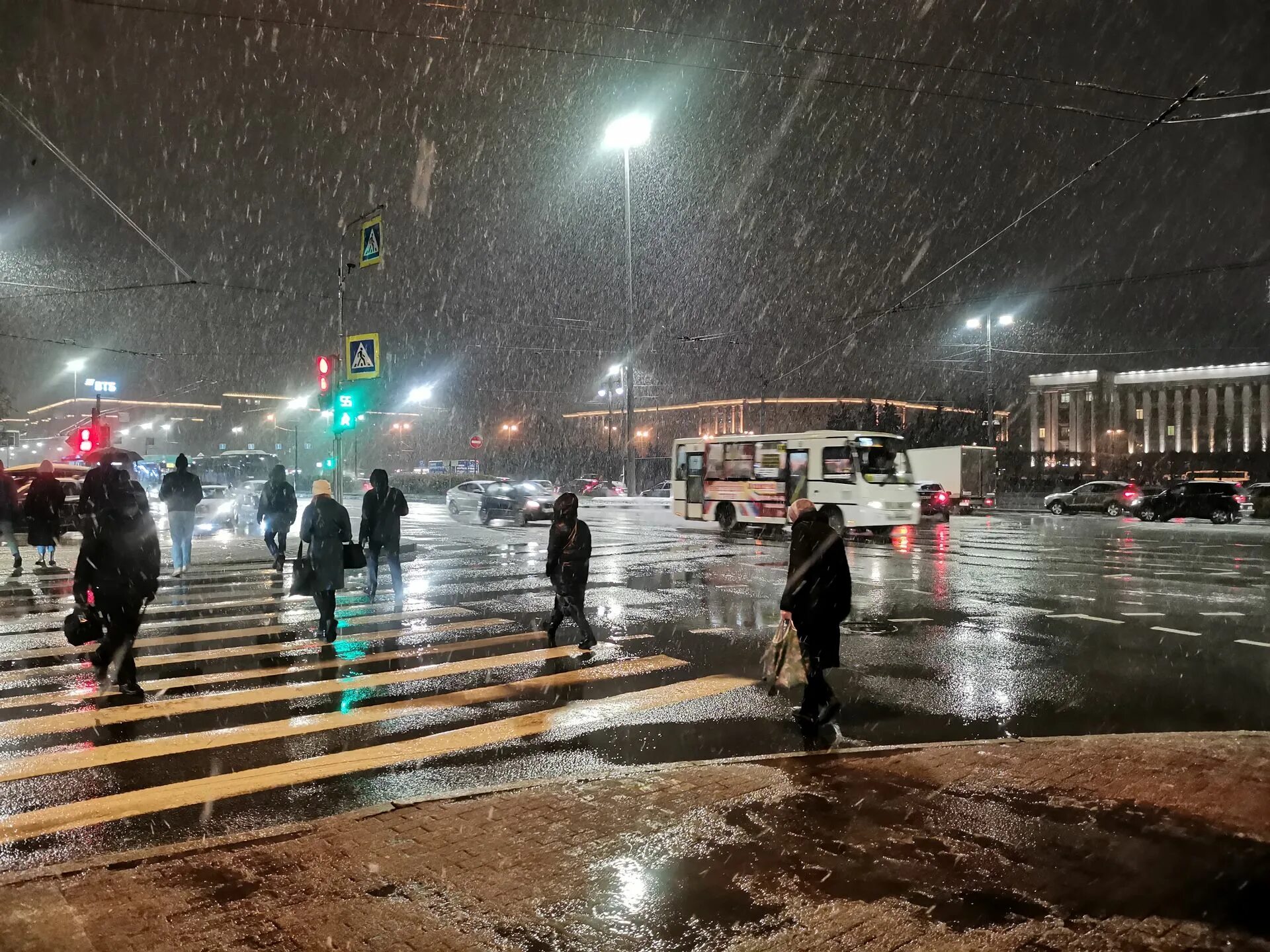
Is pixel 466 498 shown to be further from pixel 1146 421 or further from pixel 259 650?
pixel 1146 421

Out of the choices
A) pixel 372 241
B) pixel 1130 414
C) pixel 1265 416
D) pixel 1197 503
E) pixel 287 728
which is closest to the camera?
pixel 287 728

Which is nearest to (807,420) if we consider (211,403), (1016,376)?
(1016,376)

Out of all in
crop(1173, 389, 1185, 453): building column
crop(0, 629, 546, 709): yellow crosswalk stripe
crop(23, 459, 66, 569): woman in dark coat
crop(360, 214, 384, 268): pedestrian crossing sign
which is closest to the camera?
crop(0, 629, 546, 709): yellow crosswalk stripe

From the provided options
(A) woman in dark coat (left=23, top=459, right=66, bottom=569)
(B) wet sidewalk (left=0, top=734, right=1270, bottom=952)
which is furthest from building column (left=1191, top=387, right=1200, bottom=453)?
(B) wet sidewalk (left=0, top=734, right=1270, bottom=952)

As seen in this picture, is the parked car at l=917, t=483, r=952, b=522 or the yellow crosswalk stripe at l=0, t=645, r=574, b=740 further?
the parked car at l=917, t=483, r=952, b=522

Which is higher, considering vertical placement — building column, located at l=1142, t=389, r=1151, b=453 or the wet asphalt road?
building column, located at l=1142, t=389, r=1151, b=453

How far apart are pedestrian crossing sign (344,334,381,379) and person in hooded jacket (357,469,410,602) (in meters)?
5.93

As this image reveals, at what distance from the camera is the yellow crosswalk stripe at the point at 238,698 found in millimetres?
6559

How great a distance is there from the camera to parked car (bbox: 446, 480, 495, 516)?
3441cm

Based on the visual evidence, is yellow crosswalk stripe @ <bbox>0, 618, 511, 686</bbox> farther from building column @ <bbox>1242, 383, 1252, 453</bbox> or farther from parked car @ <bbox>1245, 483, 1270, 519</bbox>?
building column @ <bbox>1242, 383, 1252, 453</bbox>

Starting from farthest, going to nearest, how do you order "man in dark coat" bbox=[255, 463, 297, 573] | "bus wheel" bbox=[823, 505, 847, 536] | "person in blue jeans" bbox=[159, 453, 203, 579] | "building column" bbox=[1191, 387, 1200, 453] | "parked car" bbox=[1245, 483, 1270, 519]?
"building column" bbox=[1191, 387, 1200, 453] → "parked car" bbox=[1245, 483, 1270, 519] → "bus wheel" bbox=[823, 505, 847, 536] → "man in dark coat" bbox=[255, 463, 297, 573] → "person in blue jeans" bbox=[159, 453, 203, 579]

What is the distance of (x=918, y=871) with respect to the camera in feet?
12.6

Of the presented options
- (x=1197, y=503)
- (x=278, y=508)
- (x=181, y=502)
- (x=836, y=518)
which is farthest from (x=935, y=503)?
(x=181, y=502)

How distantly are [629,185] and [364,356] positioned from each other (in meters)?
18.9
